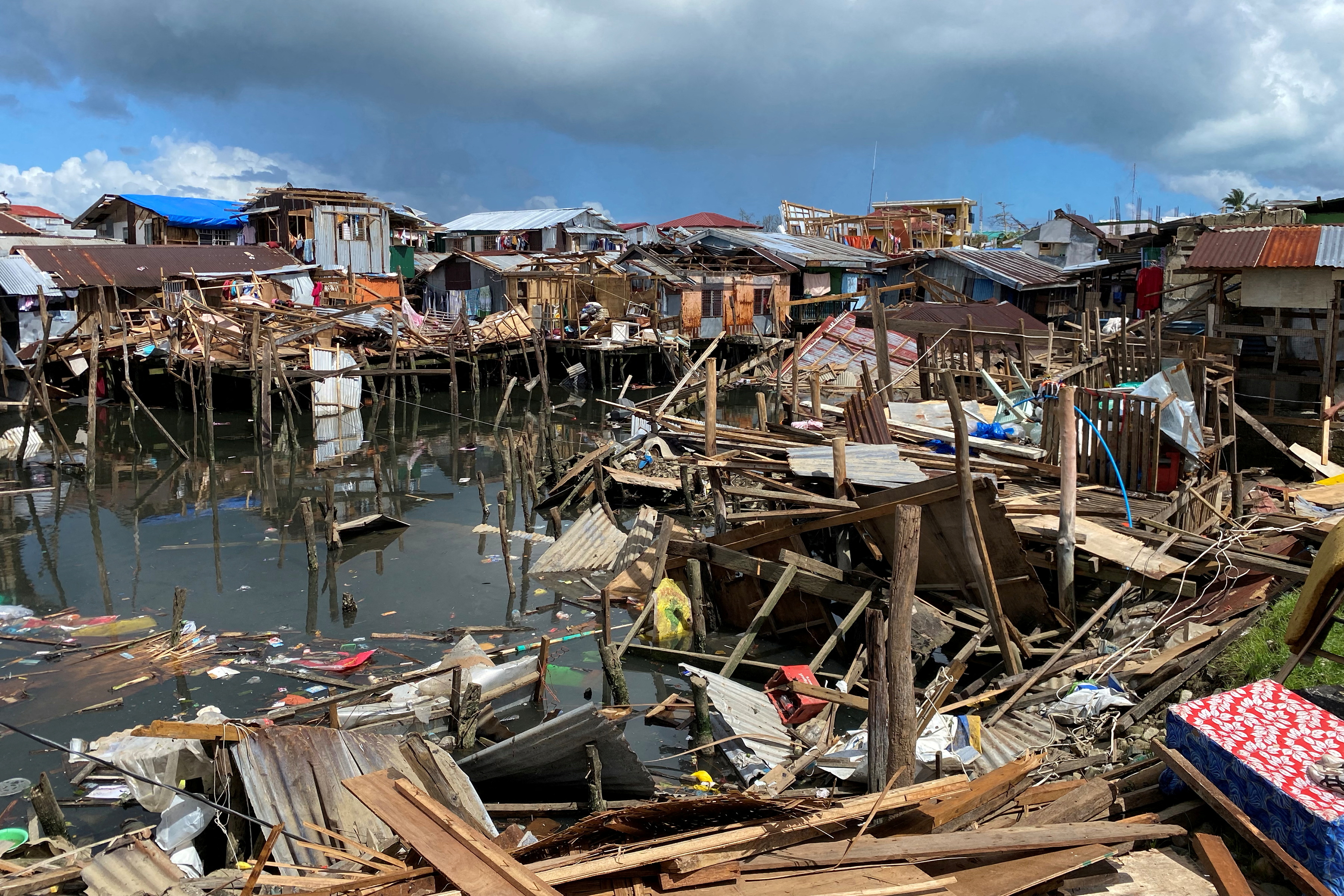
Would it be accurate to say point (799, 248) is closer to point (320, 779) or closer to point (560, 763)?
point (560, 763)

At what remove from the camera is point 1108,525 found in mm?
8750

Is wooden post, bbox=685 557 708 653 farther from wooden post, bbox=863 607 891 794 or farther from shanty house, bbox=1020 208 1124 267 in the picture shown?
shanty house, bbox=1020 208 1124 267

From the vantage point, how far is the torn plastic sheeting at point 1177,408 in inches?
383

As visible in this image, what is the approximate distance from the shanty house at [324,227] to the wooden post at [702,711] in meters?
34.0

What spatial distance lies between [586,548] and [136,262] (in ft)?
81.4

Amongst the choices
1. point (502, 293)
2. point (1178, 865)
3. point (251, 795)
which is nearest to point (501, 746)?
point (251, 795)

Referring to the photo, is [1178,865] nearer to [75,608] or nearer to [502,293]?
[75,608]

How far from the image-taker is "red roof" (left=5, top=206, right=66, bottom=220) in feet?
155

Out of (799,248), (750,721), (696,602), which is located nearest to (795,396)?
(696,602)

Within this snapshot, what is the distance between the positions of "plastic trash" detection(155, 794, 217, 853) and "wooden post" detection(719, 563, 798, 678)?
4326 millimetres

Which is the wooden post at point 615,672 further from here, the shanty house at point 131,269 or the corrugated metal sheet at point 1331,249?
the shanty house at point 131,269

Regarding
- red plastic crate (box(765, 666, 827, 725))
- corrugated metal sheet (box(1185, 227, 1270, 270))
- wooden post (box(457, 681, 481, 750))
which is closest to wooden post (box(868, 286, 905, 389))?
red plastic crate (box(765, 666, 827, 725))

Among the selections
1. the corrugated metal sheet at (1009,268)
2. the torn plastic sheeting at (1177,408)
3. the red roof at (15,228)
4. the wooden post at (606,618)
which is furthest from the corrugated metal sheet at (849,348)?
the red roof at (15,228)

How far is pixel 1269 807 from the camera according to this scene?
4.39 m
